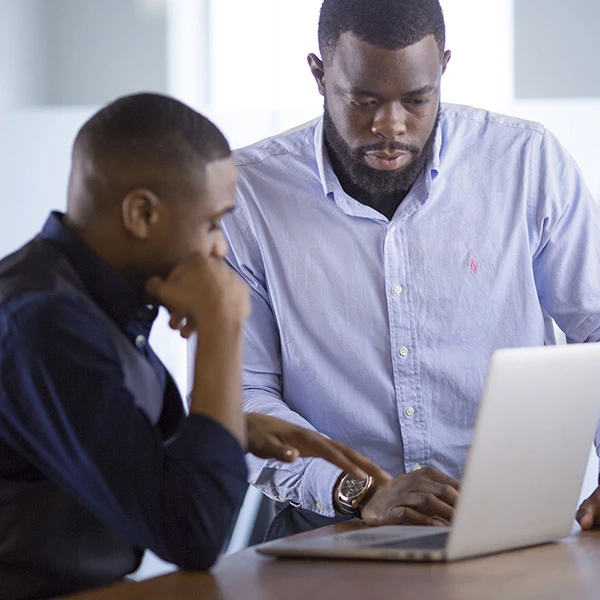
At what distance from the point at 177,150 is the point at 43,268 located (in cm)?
22

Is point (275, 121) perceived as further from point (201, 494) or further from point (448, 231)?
point (201, 494)

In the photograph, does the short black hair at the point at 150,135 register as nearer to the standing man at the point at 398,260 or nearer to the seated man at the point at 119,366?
the seated man at the point at 119,366

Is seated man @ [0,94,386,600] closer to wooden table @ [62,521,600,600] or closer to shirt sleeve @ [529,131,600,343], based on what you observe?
wooden table @ [62,521,600,600]

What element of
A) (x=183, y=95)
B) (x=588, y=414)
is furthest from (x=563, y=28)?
(x=588, y=414)

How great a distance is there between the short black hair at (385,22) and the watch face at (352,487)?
73cm

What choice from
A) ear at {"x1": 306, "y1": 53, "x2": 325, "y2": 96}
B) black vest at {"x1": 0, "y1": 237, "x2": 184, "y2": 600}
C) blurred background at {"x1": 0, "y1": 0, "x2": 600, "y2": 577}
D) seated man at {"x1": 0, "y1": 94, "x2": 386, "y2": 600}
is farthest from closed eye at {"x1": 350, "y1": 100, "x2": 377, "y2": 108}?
blurred background at {"x1": 0, "y1": 0, "x2": 600, "y2": 577}

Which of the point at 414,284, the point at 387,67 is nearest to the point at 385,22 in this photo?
the point at 387,67

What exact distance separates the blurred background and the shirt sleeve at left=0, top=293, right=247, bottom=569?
8.90 ft

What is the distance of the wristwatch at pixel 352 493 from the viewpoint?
171cm

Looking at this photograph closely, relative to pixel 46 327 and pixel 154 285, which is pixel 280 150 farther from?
pixel 46 327

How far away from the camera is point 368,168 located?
195cm

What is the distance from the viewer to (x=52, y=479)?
128cm

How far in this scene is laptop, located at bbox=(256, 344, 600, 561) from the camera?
1274 millimetres

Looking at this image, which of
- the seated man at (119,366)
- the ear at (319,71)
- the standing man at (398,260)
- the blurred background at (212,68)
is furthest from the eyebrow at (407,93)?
the blurred background at (212,68)
